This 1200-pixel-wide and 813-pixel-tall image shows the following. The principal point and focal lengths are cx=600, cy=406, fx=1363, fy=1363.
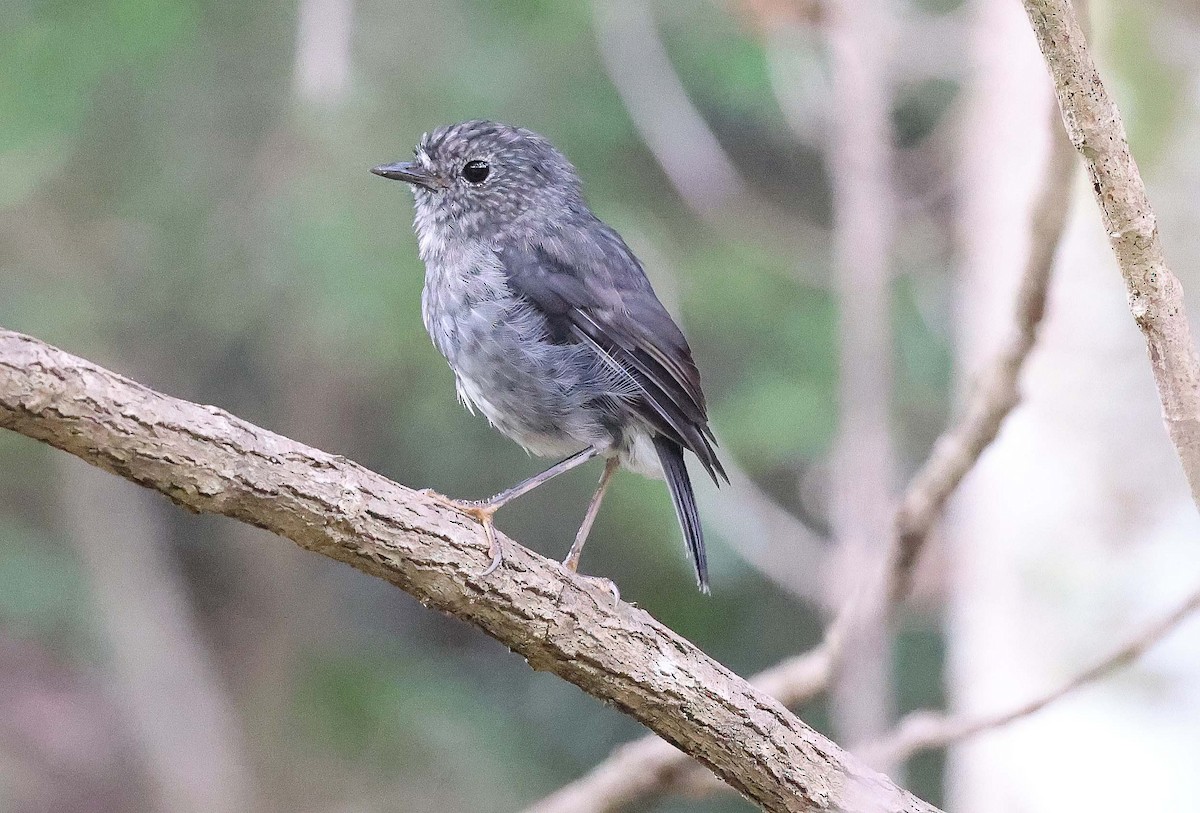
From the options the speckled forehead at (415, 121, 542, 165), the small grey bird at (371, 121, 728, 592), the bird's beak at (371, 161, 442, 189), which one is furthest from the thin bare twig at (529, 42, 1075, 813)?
the bird's beak at (371, 161, 442, 189)

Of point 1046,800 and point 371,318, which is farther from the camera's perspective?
point 371,318

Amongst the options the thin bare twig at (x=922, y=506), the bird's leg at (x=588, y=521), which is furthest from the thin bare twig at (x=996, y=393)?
the bird's leg at (x=588, y=521)

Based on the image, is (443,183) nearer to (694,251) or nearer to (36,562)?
(694,251)

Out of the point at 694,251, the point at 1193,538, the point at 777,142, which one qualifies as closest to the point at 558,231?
the point at 1193,538

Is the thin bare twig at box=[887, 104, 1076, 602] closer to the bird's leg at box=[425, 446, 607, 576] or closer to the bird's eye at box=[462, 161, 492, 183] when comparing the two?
the bird's leg at box=[425, 446, 607, 576]

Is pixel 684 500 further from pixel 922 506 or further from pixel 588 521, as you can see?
pixel 922 506

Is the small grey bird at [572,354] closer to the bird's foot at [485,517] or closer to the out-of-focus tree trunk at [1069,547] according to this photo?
the bird's foot at [485,517]
